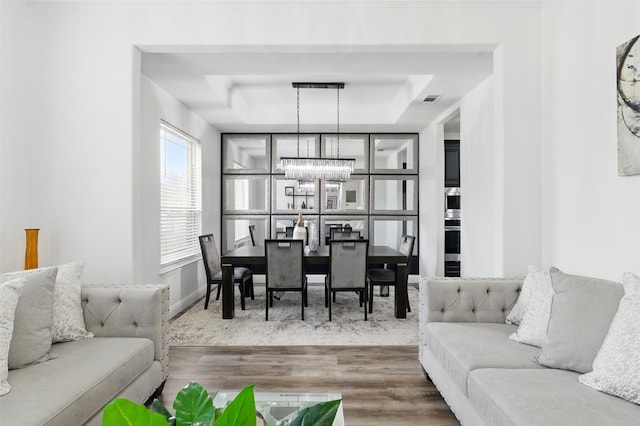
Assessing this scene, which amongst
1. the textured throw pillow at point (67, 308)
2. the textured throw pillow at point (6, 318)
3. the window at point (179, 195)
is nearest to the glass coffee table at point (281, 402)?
the textured throw pillow at point (6, 318)

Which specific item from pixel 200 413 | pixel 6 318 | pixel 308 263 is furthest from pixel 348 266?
pixel 200 413

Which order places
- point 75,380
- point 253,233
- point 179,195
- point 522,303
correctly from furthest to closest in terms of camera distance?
point 253,233 → point 179,195 → point 522,303 → point 75,380

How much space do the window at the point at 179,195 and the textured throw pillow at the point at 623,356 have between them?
3977 millimetres

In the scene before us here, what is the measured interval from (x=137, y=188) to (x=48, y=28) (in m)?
1.37

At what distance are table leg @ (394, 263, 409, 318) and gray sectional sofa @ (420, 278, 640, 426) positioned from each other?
1560 mm

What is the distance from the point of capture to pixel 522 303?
95.4 inches

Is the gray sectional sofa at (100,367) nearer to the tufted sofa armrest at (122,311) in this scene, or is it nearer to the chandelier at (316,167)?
the tufted sofa armrest at (122,311)

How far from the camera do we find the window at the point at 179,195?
14.2ft

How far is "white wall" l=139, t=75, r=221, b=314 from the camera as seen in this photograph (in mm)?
3650

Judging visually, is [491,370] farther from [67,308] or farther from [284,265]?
[284,265]

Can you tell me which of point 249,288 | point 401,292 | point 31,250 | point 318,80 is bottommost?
point 249,288

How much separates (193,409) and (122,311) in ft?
5.84

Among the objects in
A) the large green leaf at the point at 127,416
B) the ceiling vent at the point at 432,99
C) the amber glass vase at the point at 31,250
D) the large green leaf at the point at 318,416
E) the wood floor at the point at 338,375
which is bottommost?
the wood floor at the point at 338,375

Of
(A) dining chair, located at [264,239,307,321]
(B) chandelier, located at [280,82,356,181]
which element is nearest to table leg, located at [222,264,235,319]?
(A) dining chair, located at [264,239,307,321]
